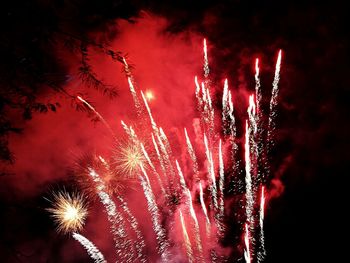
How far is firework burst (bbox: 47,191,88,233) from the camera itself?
648cm

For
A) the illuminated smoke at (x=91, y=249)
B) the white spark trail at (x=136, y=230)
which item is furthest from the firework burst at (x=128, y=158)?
the illuminated smoke at (x=91, y=249)

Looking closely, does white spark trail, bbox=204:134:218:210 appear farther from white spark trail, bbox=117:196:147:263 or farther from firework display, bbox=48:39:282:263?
white spark trail, bbox=117:196:147:263

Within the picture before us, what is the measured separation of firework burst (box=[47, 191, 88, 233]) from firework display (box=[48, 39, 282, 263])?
2 cm

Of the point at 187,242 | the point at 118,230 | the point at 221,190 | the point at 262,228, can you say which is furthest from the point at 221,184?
the point at 118,230

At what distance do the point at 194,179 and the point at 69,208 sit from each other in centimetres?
286

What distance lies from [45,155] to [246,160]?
177 inches

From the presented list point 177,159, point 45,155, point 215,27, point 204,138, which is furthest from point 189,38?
point 45,155

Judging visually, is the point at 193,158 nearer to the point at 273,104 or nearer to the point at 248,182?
the point at 248,182

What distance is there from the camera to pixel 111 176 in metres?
6.79

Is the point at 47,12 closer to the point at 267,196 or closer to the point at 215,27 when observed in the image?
the point at 215,27

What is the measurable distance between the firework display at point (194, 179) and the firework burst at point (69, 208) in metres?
0.02

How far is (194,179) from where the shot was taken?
24.5 ft

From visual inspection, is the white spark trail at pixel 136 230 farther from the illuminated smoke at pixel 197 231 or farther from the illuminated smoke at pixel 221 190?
the illuminated smoke at pixel 221 190

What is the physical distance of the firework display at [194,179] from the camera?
6867 mm
